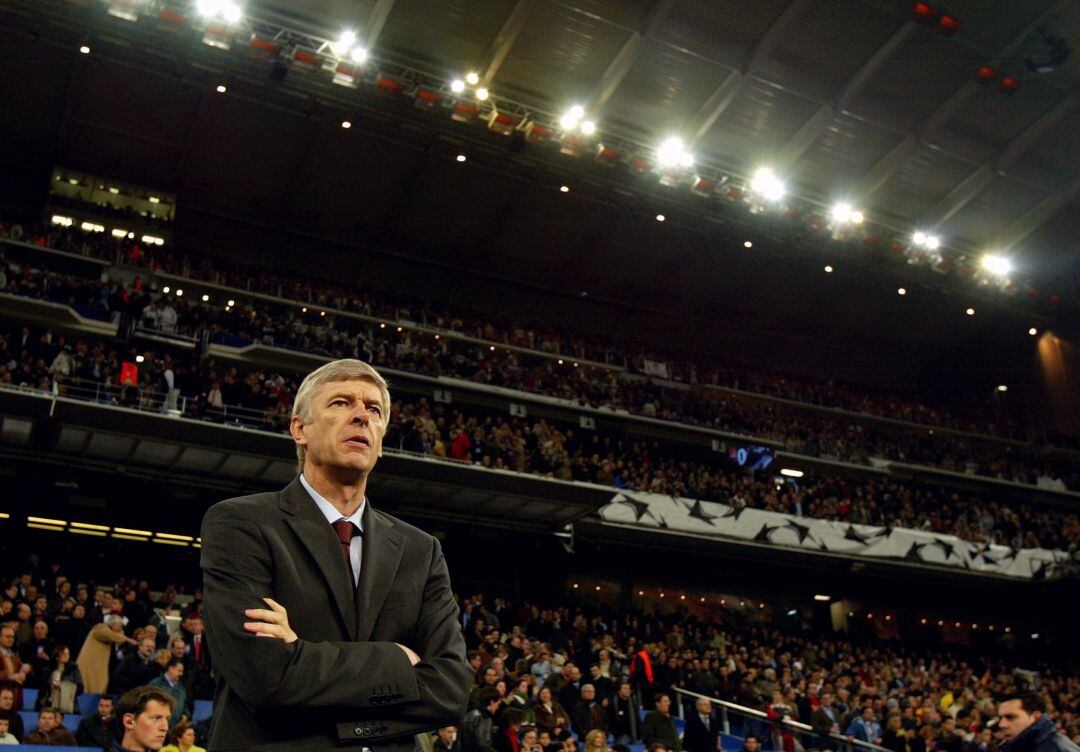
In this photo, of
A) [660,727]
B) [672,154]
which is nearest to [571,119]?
[672,154]

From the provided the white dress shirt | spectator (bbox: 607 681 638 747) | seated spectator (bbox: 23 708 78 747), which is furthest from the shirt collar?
spectator (bbox: 607 681 638 747)

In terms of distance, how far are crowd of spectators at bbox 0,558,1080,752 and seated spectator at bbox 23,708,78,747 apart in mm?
17

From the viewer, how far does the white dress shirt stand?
2.13 meters

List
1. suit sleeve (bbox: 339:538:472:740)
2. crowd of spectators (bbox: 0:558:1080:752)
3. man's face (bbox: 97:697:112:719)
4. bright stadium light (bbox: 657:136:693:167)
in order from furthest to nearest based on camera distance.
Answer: bright stadium light (bbox: 657:136:693:167), crowd of spectators (bbox: 0:558:1080:752), man's face (bbox: 97:697:112:719), suit sleeve (bbox: 339:538:472:740)

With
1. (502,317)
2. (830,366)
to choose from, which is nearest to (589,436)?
(502,317)

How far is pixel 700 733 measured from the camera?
38.9 ft

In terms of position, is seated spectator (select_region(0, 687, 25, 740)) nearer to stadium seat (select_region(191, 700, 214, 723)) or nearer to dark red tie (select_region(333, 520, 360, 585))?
stadium seat (select_region(191, 700, 214, 723))

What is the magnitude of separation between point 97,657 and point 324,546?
9798mm

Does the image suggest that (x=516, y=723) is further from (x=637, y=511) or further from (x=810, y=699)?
(x=637, y=511)

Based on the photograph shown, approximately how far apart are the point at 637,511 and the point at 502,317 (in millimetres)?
12330

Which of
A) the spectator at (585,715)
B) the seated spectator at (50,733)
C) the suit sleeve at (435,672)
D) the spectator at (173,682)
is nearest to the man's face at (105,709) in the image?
the seated spectator at (50,733)

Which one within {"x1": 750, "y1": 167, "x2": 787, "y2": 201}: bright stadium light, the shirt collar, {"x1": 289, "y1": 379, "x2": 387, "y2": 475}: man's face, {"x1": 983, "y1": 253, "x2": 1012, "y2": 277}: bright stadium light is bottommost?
the shirt collar

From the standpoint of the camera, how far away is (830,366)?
A: 3900cm

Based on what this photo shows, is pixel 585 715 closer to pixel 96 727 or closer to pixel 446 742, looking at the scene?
pixel 446 742
